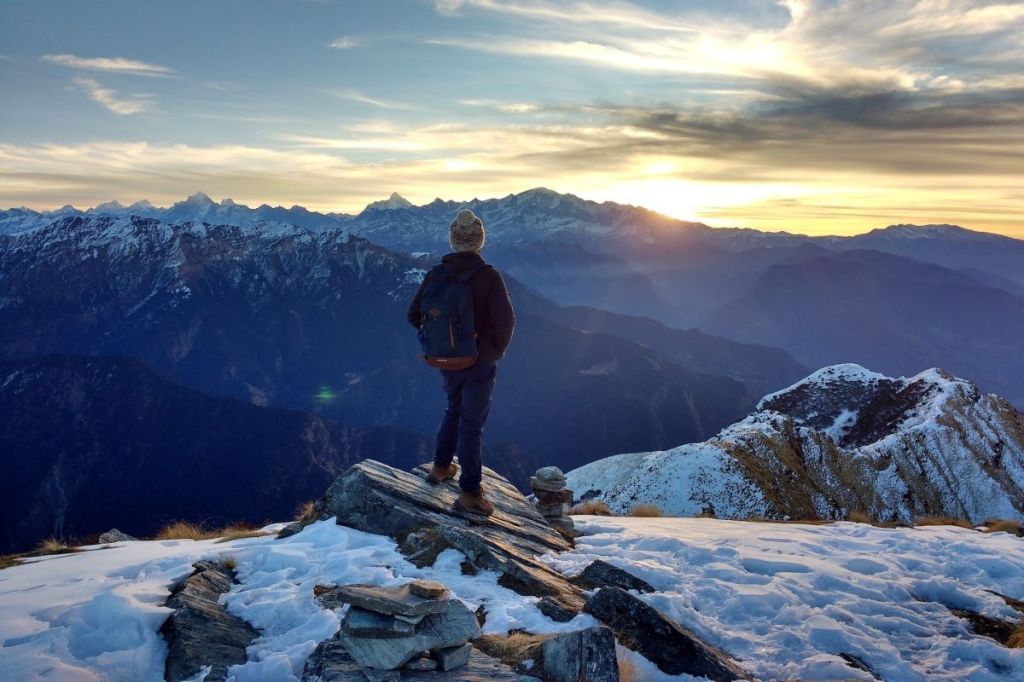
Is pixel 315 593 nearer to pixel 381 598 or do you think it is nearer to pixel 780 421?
pixel 381 598

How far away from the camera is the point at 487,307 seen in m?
10.6

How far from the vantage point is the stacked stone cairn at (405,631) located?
6281mm

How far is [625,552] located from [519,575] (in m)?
3.17

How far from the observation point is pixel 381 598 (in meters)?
6.53

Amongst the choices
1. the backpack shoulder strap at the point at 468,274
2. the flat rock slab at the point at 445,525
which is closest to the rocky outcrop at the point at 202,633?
the flat rock slab at the point at 445,525

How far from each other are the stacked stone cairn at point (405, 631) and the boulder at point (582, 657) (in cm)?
86

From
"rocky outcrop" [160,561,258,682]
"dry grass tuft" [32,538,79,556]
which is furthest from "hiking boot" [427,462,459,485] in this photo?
"dry grass tuft" [32,538,79,556]

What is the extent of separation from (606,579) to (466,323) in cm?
449

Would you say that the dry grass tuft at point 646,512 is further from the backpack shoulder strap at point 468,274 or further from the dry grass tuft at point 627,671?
the dry grass tuft at point 627,671

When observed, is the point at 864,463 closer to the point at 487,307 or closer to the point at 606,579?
the point at 606,579

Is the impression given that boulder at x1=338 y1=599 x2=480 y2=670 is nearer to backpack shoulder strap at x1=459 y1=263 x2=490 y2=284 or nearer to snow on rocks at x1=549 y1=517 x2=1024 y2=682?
snow on rocks at x1=549 y1=517 x2=1024 y2=682

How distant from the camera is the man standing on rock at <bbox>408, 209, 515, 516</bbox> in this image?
10.3 metres

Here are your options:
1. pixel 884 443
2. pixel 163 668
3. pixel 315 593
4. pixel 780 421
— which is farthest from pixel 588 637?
pixel 884 443

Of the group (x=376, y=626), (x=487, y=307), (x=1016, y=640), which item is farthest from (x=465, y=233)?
(x=1016, y=640)
